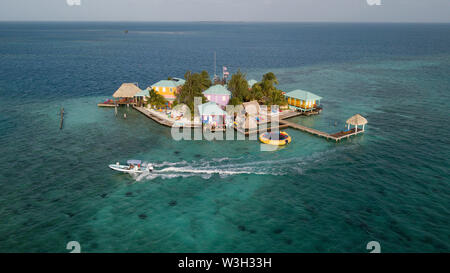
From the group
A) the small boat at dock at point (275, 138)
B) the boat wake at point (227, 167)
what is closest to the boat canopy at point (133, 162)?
the boat wake at point (227, 167)

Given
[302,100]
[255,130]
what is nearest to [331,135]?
[255,130]

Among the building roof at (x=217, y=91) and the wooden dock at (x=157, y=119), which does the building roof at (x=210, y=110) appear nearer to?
the wooden dock at (x=157, y=119)

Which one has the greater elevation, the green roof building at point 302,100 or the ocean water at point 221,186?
the green roof building at point 302,100

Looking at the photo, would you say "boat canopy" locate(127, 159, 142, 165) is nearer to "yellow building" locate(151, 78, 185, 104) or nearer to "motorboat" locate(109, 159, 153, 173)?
"motorboat" locate(109, 159, 153, 173)

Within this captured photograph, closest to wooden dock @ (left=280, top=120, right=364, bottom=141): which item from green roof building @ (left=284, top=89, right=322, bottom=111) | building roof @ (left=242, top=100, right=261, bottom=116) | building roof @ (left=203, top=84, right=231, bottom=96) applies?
building roof @ (left=242, top=100, right=261, bottom=116)

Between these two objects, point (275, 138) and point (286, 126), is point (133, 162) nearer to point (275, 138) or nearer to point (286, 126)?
point (275, 138)

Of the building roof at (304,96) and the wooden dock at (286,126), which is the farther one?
the building roof at (304,96)

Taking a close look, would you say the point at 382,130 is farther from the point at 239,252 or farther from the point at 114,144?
the point at 114,144

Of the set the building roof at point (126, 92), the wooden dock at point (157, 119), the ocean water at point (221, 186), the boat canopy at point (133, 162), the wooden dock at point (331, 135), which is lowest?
the ocean water at point (221, 186)
